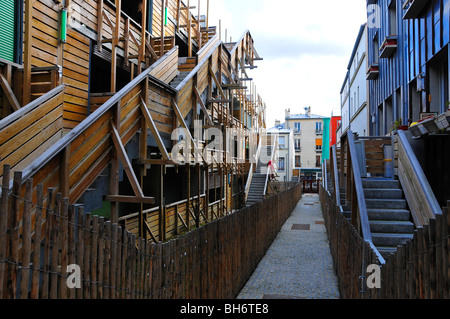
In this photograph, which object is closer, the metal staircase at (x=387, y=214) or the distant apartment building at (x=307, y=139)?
the metal staircase at (x=387, y=214)

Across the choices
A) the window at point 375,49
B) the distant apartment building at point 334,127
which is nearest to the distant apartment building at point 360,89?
the window at point 375,49

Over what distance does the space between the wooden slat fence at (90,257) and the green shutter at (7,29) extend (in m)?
3.67

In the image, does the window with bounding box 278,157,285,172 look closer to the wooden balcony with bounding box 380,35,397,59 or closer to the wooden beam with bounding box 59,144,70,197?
the wooden balcony with bounding box 380,35,397,59

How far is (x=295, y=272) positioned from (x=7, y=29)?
26.5 feet

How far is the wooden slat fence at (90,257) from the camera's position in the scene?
99.4 inches

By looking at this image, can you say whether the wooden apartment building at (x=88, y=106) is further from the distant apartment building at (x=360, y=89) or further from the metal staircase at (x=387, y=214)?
the distant apartment building at (x=360, y=89)

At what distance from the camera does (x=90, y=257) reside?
3248 millimetres

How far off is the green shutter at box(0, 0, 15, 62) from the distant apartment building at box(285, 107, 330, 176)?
54.1 meters

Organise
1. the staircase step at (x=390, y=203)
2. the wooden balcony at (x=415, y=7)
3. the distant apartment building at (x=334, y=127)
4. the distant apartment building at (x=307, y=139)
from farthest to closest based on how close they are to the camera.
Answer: the distant apartment building at (x=307, y=139)
the distant apartment building at (x=334, y=127)
the wooden balcony at (x=415, y=7)
the staircase step at (x=390, y=203)

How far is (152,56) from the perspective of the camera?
1157cm

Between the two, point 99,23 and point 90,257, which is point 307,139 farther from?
point 90,257
